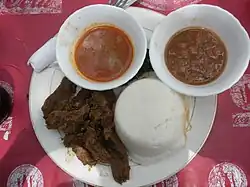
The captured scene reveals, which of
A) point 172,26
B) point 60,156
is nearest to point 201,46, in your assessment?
point 172,26

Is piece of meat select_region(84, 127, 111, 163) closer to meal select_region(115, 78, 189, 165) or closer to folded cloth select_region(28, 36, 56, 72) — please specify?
meal select_region(115, 78, 189, 165)

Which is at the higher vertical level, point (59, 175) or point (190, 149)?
point (190, 149)

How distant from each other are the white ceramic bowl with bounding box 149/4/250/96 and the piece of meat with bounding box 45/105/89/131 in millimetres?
171

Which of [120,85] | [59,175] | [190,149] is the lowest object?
[59,175]

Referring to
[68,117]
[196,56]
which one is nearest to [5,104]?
[68,117]

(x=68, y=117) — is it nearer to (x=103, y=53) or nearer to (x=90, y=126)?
(x=90, y=126)

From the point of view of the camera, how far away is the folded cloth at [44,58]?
41.7 inches

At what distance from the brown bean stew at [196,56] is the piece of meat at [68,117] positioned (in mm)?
198

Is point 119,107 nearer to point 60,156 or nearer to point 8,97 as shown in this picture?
point 60,156

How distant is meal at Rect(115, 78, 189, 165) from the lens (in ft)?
3.28

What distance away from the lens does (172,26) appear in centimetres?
103

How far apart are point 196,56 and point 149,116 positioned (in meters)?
0.16

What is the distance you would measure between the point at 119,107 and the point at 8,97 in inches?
11.5

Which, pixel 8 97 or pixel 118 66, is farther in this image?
pixel 8 97
